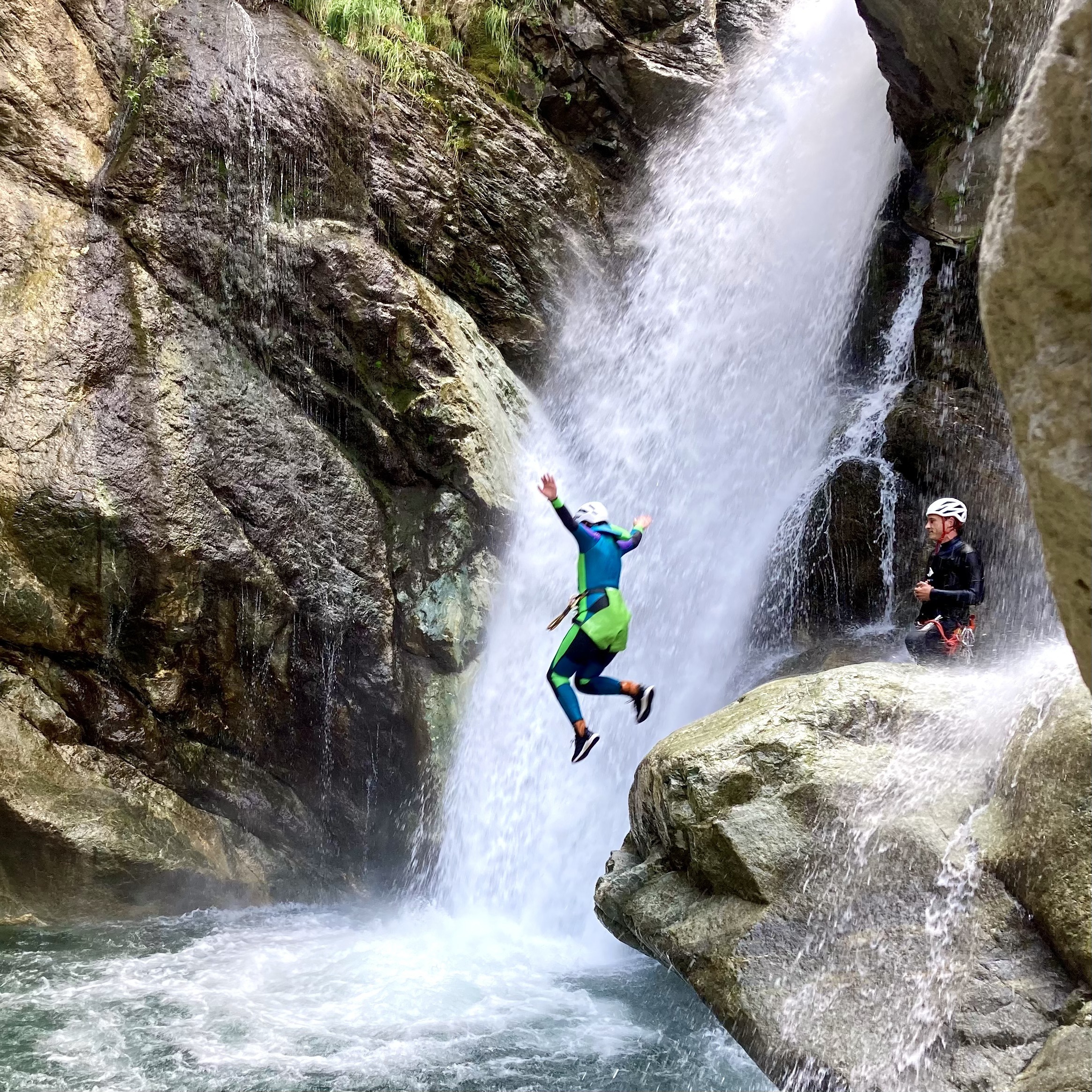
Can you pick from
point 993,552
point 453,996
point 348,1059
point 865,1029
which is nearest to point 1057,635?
point 993,552

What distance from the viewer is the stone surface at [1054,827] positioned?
157 inches

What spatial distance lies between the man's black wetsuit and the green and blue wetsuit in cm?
236

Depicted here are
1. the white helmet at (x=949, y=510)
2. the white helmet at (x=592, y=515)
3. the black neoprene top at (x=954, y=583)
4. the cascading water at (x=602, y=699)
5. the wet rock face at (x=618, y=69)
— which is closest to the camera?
the cascading water at (x=602, y=699)

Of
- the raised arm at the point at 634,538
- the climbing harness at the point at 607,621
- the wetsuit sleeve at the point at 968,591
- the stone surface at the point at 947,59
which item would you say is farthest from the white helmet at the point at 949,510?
the stone surface at the point at 947,59

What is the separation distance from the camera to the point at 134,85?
10000 millimetres

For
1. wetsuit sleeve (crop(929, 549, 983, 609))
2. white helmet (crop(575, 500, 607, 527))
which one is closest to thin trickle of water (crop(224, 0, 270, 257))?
white helmet (crop(575, 500, 607, 527))

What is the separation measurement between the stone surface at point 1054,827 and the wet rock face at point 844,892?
0.29ft

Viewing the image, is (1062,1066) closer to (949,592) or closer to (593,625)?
(593,625)

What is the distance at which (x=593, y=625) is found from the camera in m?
6.61

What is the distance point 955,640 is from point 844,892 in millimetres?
2902

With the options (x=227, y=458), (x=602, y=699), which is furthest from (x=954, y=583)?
(x=227, y=458)

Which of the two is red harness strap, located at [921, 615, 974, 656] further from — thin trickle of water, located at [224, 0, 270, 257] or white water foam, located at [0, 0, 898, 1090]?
thin trickle of water, located at [224, 0, 270, 257]

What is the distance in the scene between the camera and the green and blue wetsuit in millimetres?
6641

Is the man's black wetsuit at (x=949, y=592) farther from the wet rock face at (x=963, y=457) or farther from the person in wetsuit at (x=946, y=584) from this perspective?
the wet rock face at (x=963, y=457)
